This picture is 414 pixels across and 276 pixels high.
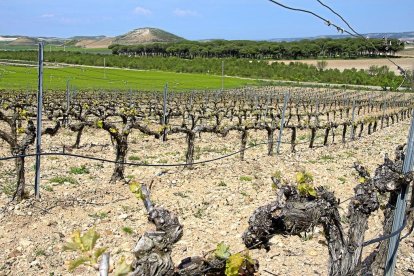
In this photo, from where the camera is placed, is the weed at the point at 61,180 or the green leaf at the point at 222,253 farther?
the weed at the point at 61,180

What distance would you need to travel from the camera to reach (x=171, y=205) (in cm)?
880

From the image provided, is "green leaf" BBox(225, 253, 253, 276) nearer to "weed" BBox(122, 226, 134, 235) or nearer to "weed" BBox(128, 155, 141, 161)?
"weed" BBox(122, 226, 134, 235)

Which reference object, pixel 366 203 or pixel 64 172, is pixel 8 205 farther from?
pixel 366 203

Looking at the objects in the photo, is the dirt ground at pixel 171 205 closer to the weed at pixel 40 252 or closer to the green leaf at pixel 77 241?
the weed at pixel 40 252

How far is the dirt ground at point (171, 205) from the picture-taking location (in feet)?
21.5

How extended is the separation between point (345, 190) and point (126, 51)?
128 m

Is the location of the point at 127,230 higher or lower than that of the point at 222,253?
lower

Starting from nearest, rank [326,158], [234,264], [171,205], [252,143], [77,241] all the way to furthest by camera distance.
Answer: [77,241] < [234,264] < [171,205] < [326,158] < [252,143]

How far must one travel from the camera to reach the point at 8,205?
8172 mm

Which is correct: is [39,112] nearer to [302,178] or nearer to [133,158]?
[133,158]

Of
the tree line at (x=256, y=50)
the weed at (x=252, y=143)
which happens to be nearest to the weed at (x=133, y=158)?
the weed at (x=252, y=143)

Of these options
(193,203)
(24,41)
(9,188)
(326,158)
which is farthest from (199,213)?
(326,158)

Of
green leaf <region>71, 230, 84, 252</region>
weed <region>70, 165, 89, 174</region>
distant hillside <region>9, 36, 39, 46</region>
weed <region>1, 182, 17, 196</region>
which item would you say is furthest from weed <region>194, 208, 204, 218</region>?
green leaf <region>71, 230, 84, 252</region>

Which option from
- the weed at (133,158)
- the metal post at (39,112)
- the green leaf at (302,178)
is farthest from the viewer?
the weed at (133,158)
